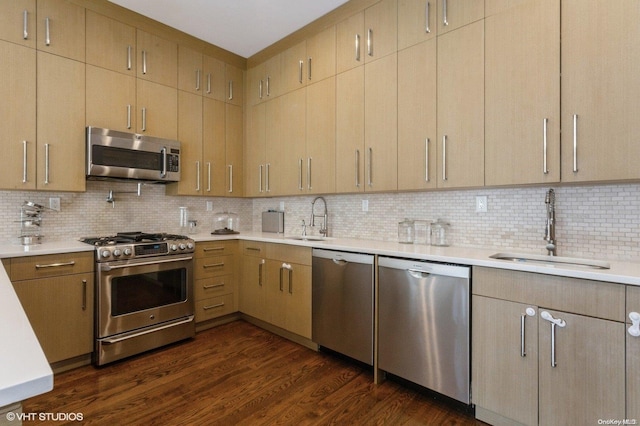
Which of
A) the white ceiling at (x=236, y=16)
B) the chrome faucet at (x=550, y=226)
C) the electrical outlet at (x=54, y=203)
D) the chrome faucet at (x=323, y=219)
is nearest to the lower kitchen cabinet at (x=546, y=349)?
the chrome faucet at (x=550, y=226)

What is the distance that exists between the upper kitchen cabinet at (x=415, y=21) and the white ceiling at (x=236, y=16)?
1.98 feet

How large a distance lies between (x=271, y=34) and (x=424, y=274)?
8.87 ft

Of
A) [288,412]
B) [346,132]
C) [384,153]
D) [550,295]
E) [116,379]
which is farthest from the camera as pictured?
[346,132]

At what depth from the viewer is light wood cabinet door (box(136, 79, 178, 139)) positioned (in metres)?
3.11

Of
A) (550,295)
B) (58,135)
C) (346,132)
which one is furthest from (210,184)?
(550,295)

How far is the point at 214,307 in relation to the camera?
330cm

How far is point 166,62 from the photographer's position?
3.26 meters

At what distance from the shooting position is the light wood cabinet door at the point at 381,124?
2551mm

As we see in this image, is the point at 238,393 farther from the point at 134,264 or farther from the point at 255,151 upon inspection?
the point at 255,151

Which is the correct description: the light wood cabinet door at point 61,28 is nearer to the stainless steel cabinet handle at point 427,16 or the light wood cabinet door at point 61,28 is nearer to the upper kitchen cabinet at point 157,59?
the upper kitchen cabinet at point 157,59

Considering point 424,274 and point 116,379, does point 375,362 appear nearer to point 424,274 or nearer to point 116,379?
point 424,274

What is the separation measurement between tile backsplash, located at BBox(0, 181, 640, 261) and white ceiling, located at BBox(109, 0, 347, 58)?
5.21 ft

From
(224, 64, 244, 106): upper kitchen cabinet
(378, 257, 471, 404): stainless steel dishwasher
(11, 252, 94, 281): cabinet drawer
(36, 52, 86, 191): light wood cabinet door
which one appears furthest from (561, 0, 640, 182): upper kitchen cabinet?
(36, 52, 86, 191): light wood cabinet door

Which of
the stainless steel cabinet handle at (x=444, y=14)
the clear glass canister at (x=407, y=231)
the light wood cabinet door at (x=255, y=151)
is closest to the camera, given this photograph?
the stainless steel cabinet handle at (x=444, y=14)
